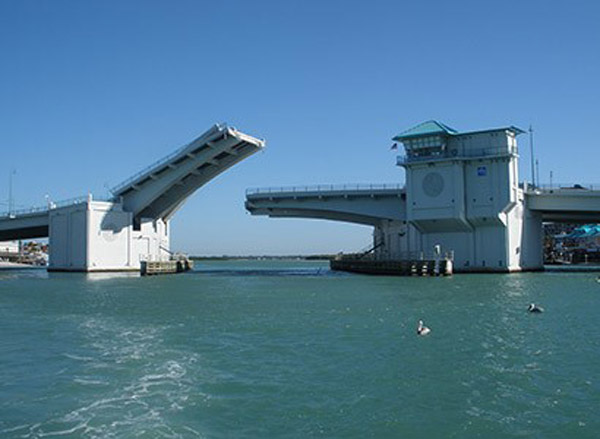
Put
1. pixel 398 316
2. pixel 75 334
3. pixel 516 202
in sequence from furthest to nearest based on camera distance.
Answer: pixel 516 202 < pixel 398 316 < pixel 75 334

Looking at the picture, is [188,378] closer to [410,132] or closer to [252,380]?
[252,380]

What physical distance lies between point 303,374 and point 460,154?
40860mm

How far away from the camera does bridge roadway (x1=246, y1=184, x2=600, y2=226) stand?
49.2 metres

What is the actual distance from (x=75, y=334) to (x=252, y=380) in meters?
8.26

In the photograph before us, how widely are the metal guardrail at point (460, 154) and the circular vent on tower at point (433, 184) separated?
1.45 metres

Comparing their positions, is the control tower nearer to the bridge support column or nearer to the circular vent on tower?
the circular vent on tower

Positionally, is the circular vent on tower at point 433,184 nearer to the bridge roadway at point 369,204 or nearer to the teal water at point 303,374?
the bridge roadway at point 369,204

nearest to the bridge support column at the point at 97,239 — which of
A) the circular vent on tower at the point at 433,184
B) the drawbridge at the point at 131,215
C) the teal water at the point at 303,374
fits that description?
A: the drawbridge at the point at 131,215

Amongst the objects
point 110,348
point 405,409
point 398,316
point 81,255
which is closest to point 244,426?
point 405,409

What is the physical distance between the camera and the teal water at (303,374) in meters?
8.90

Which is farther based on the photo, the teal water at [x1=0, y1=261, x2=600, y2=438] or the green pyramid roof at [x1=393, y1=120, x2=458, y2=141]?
the green pyramid roof at [x1=393, y1=120, x2=458, y2=141]

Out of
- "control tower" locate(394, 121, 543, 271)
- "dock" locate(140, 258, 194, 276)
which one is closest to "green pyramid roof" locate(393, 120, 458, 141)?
"control tower" locate(394, 121, 543, 271)

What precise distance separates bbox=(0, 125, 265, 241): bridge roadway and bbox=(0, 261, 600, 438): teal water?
30.5 metres

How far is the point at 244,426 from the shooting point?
8.81 m
